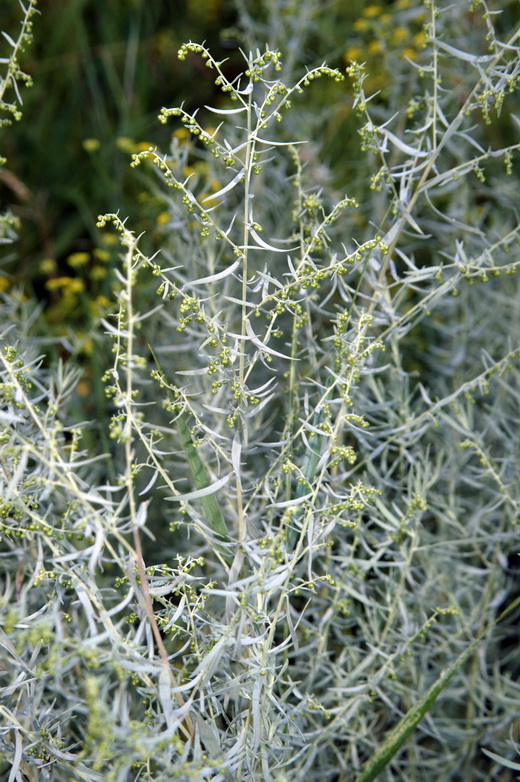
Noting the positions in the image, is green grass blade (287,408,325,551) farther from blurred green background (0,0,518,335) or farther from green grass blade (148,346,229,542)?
blurred green background (0,0,518,335)

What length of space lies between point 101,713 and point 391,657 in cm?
47

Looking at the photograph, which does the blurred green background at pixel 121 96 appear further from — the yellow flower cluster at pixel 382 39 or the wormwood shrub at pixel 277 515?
the wormwood shrub at pixel 277 515

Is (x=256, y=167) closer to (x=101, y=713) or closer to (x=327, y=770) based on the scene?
(x=101, y=713)

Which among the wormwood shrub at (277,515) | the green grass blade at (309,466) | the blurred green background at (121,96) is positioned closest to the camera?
the wormwood shrub at (277,515)

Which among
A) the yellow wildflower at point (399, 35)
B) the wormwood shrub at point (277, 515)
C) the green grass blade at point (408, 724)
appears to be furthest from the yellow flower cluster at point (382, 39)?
the green grass blade at point (408, 724)

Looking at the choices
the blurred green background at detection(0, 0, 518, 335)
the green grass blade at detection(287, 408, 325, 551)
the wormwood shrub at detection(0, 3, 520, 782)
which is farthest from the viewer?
the blurred green background at detection(0, 0, 518, 335)

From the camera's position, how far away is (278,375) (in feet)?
4.70

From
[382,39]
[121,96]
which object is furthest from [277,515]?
[121,96]

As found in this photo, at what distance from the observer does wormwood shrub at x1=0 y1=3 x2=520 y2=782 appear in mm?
710

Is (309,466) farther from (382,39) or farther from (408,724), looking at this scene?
(382,39)

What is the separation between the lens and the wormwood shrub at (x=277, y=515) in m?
0.71

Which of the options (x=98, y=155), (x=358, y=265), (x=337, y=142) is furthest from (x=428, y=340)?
(x=98, y=155)

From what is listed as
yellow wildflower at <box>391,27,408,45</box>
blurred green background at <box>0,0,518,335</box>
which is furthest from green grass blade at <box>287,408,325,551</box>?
yellow wildflower at <box>391,27,408,45</box>

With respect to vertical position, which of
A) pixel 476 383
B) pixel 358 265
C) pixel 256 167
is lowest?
pixel 476 383
